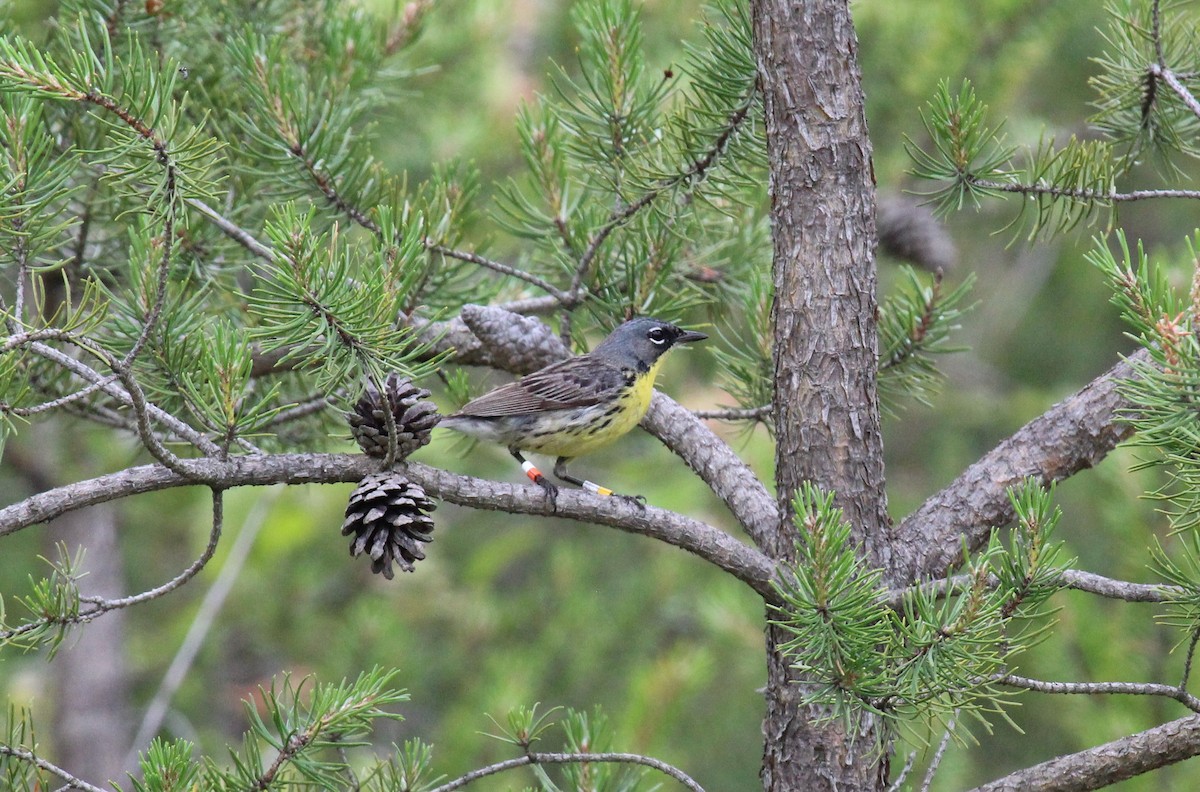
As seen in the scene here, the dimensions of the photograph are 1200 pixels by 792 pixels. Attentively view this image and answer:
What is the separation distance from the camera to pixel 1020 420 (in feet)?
22.2

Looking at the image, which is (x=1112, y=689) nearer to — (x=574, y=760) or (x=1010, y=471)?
(x=1010, y=471)

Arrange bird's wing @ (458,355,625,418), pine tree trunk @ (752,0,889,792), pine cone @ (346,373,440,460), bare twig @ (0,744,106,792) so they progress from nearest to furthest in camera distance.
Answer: bare twig @ (0,744,106,792) → pine tree trunk @ (752,0,889,792) → pine cone @ (346,373,440,460) → bird's wing @ (458,355,625,418)

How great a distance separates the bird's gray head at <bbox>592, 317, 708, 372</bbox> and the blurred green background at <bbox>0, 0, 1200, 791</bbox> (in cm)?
48

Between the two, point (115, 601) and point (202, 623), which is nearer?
point (115, 601)

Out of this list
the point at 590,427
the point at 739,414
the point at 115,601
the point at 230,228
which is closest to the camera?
the point at 115,601

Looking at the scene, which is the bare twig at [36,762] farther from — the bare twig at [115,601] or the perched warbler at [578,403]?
the perched warbler at [578,403]

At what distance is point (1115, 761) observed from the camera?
2.18m

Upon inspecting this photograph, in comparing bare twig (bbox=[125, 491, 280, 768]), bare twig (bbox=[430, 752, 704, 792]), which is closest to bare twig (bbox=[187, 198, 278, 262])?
bare twig (bbox=[430, 752, 704, 792])

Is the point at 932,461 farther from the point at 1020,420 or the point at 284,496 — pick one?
the point at 284,496

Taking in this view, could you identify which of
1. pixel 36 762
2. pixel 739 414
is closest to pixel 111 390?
pixel 36 762

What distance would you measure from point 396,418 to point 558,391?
1.60 metres

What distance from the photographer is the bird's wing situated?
391cm

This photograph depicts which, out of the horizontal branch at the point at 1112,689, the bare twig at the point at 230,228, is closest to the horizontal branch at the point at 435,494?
the bare twig at the point at 230,228

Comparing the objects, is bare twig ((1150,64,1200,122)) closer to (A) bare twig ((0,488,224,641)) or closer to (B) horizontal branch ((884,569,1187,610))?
(B) horizontal branch ((884,569,1187,610))
